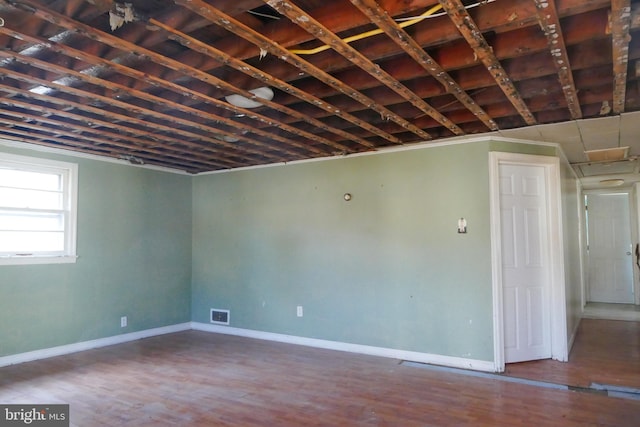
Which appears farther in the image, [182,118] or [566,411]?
[182,118]

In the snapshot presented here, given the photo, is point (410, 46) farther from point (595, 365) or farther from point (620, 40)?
point (595, 365)

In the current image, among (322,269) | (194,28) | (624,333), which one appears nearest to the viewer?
(194,28)

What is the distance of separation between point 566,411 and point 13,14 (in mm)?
4348

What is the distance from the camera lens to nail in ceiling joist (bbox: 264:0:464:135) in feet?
6.16

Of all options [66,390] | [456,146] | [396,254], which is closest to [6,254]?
[66,390]

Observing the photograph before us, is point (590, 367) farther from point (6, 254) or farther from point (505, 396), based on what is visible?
point (6, 254)

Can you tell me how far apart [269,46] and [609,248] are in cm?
845

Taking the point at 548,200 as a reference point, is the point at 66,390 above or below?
below

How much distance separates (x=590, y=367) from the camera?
4098 mm

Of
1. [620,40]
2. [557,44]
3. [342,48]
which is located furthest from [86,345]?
[620,40]

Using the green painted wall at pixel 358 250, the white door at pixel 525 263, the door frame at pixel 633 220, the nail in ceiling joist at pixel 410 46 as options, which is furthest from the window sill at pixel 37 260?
the door frame at pixel 633 220

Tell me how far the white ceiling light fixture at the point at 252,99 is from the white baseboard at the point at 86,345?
144 inches

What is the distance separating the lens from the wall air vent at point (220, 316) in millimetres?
5848

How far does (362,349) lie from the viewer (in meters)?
4.75
